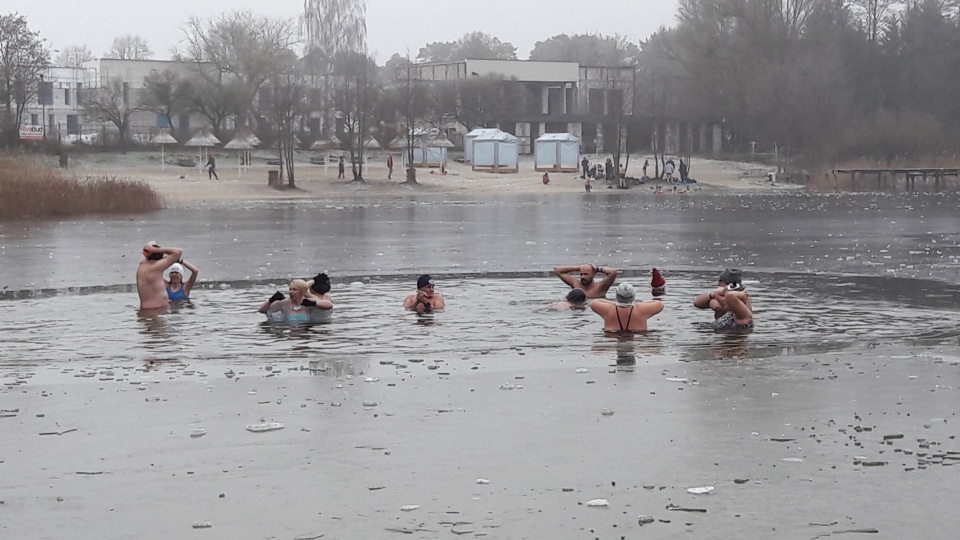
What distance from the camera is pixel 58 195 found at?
139ft

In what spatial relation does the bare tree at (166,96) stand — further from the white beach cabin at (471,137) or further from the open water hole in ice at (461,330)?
the open water hole in ice at (461,330)

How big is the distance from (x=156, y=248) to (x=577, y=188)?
5398 cm

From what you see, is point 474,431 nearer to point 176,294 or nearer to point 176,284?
point 176,294

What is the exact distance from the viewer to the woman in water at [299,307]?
16.0 meters

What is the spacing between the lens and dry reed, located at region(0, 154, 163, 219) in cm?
4138

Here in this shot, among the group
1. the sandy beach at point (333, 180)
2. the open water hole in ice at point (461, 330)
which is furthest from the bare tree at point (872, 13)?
the open water hole in ice at point (461, 330)

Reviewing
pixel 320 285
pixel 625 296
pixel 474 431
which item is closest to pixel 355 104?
pixel 320 285

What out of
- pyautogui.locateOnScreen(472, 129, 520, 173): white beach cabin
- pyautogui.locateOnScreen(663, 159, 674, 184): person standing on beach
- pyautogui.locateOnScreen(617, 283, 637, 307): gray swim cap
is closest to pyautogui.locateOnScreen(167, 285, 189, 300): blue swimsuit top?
pyautogui.locateOnScreen(617, 283, 637, 307): gray swim cap

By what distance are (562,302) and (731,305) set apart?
309 centimetres

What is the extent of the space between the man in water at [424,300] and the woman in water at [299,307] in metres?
1.22

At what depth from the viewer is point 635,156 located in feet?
329

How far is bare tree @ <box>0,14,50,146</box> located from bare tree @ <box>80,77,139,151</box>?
170 inches

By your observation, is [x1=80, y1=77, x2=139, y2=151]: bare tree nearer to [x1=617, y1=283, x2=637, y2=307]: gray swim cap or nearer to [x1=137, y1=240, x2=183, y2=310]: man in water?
[x1=137, y1=240, x2=183, y2=310]: man in water

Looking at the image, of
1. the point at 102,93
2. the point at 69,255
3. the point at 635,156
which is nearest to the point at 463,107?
the point at 635,156
